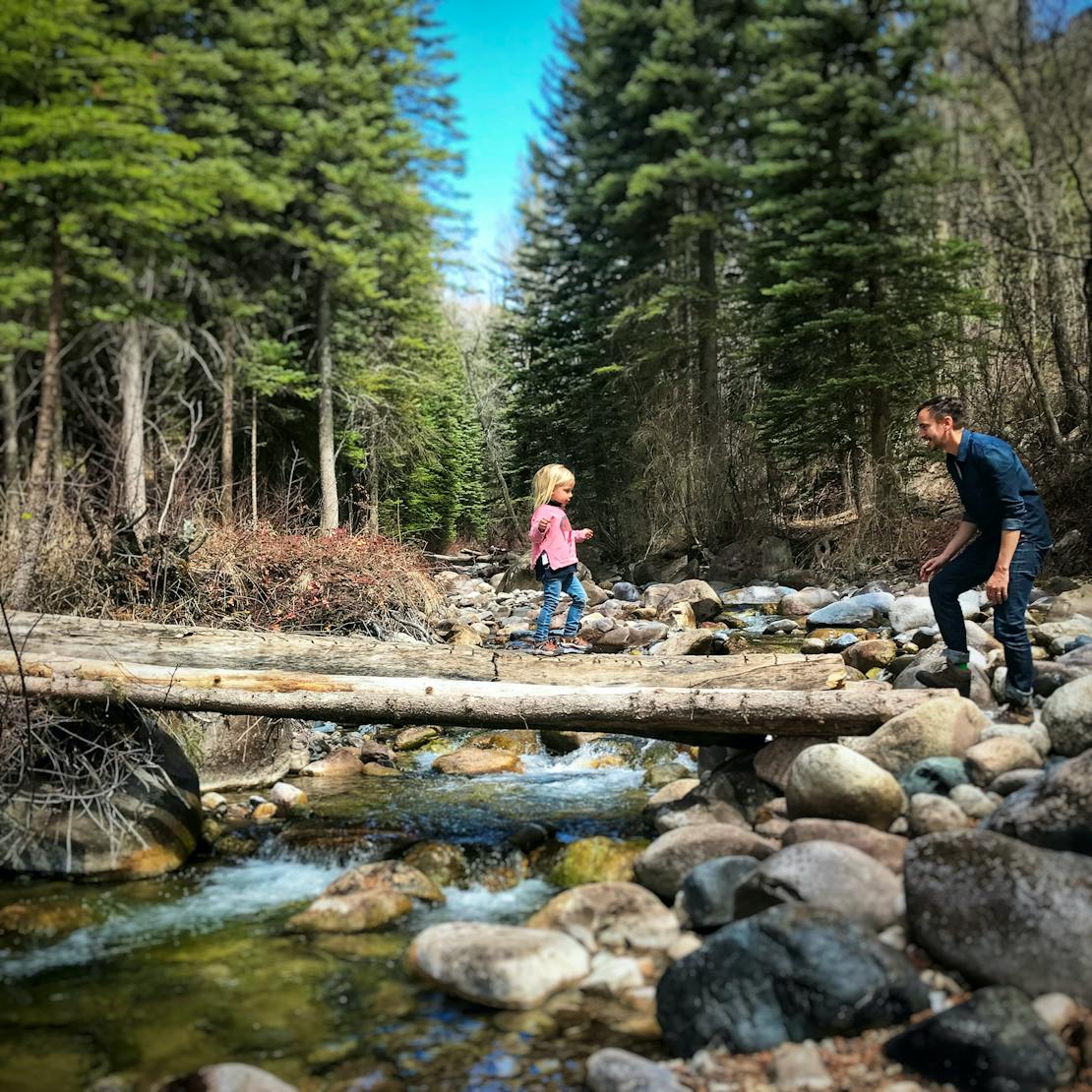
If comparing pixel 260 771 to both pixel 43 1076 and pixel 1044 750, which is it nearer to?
pixel 43 1076

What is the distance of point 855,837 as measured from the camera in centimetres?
359

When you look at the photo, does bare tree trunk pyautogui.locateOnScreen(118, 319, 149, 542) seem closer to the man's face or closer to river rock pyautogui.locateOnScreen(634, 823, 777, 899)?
river rock pyautogui.locateOnScreen(634, 823, 777, 899)

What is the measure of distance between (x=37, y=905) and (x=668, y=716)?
3.13m

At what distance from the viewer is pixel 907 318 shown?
13.1 m

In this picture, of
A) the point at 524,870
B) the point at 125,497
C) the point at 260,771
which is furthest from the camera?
the point at 125,497

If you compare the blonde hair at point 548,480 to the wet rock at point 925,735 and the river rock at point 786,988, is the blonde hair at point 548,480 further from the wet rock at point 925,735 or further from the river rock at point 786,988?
the river rock at point 786,988

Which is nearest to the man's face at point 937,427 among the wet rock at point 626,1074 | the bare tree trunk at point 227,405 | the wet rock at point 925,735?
the wet rock at point 925,735

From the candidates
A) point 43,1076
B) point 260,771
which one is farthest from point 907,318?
point 43,1076

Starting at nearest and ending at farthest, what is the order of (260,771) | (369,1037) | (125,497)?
(369,1037)
(260,771)
(125,497)

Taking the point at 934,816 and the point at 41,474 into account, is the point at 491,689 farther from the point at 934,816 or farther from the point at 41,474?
the point at 41,474

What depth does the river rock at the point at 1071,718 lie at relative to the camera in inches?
158

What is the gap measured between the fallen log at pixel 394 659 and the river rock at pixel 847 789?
0.90 metres

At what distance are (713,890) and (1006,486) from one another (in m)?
2.80

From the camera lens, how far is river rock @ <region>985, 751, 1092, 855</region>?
10.5 ft
